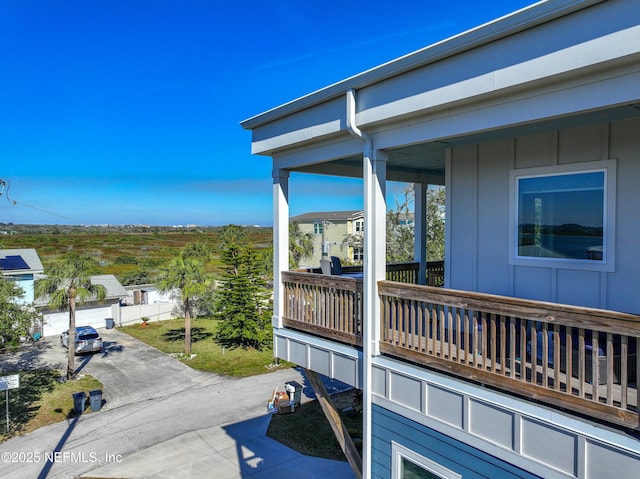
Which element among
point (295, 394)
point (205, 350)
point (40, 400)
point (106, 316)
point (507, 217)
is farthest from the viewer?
point (106, 316)

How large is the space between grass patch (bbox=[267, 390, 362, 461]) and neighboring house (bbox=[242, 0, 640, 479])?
5873 mm

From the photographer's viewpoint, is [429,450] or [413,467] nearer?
[429,450]

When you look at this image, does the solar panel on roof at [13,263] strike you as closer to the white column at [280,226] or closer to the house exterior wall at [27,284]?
the house exterior wall at [27,284]

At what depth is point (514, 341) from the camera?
10.1 feet

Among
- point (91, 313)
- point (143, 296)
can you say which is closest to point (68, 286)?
point (91, 313)

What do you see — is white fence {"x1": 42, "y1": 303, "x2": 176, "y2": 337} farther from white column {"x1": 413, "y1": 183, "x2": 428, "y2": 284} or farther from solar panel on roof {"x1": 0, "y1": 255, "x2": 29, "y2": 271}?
white column {"x1": 413, "y1": 183, "x2": 428, "y2": 284}

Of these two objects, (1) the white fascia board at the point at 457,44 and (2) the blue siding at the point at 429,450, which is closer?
(1) the white fascia board at the point at 457,44

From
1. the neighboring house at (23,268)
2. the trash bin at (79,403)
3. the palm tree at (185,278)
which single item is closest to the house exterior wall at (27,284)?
the neighboring house at (23,268)

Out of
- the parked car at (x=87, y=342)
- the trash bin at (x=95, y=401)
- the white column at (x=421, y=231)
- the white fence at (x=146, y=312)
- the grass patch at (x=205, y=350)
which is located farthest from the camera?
the white fence at (x=146, y=312)

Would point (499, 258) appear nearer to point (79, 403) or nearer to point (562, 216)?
point (562, 216)

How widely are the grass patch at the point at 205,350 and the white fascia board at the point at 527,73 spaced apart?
1447cm

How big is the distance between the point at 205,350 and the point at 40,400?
711 centimetres

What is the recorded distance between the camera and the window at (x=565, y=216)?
3775 millimetres

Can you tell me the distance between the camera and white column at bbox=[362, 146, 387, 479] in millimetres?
4105
